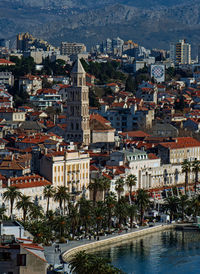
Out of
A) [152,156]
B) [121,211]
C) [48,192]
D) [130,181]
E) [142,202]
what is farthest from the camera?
[152,156]

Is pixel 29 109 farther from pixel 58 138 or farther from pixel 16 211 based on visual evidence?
pixel 16 211

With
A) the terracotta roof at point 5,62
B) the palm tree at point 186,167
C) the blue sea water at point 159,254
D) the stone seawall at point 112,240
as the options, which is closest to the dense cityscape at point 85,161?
the palm tree at point 186,167

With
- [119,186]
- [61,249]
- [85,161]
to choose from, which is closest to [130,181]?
[119,186]

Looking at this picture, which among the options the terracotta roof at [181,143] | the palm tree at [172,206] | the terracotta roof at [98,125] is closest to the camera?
the palm tree at [172,206]

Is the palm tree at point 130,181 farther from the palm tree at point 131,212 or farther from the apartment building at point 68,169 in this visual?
the palm tree at point 131,212

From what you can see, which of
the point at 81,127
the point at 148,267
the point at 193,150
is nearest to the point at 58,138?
the point at 81,127

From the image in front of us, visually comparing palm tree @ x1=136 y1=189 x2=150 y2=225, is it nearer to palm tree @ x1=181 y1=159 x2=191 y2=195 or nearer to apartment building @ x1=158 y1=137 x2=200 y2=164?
palm tree @ x1=181 y1=159 x2=191 y2=195

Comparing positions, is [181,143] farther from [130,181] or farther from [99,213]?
[99,213]
